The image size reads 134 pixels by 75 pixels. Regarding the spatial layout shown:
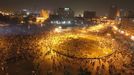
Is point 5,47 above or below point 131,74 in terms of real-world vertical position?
above

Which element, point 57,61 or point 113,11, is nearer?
point 57,61

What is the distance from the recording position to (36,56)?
2906cm

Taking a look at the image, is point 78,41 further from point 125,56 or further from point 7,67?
point 7,67

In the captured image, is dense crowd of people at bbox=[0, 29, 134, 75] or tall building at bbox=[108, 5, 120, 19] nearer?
dense crowd of people at bbox=[0, 29, 134, 75]

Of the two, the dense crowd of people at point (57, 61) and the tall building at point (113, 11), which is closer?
the dense crowd of people at point (57, 61)

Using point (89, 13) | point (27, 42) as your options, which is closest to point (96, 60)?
point (27, 42)

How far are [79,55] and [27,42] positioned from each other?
952 centimetres

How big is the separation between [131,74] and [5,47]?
17.8m

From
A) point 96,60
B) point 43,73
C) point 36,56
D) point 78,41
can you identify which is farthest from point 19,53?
point 78,41

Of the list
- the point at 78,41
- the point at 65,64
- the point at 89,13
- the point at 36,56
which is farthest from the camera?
the point at 89,13

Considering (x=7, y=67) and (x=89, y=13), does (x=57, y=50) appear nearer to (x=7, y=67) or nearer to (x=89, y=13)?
(x=7, y=67)

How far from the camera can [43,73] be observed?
22781mm

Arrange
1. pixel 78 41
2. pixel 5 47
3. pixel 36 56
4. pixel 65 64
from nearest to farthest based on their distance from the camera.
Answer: pixel 65 64, pixel 36 56, pixel 5 47, pixel 78 41

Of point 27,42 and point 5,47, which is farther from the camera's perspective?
point 27,42
